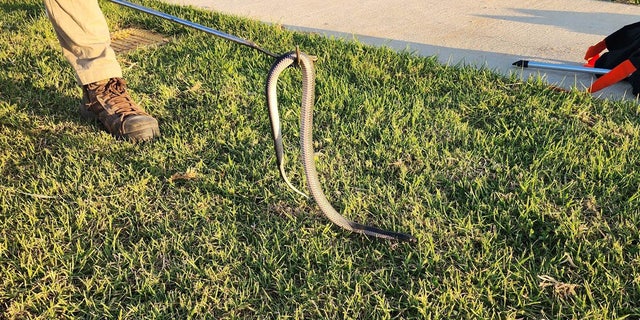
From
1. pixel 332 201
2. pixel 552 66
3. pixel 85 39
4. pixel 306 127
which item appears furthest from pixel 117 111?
pixel 552 66

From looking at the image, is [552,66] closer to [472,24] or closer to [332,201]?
[472,24]

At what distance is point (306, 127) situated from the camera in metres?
1.54

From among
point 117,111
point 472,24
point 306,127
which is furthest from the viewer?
point 472,24

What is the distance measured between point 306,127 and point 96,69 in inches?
63.1

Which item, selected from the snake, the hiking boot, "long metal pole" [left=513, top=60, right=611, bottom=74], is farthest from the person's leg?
"long metal pole" [left=513, top=60, right=611, bottom=74]

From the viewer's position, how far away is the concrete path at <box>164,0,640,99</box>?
335cm

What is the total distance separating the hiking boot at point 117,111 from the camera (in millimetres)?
2520

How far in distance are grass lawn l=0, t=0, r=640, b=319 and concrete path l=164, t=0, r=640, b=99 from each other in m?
0.39

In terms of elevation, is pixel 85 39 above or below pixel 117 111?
above

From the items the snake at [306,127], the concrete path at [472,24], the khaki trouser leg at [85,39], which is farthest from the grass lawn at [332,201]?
the concrete path at [472,24]

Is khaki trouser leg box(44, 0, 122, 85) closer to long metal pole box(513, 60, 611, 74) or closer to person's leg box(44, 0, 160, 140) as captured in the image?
person's leg box(44, 0, 160, 140)

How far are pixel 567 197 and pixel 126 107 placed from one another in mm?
1979

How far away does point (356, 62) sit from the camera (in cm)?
316

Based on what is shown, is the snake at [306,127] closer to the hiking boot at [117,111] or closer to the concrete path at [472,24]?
the hiking boot at [117,111]
